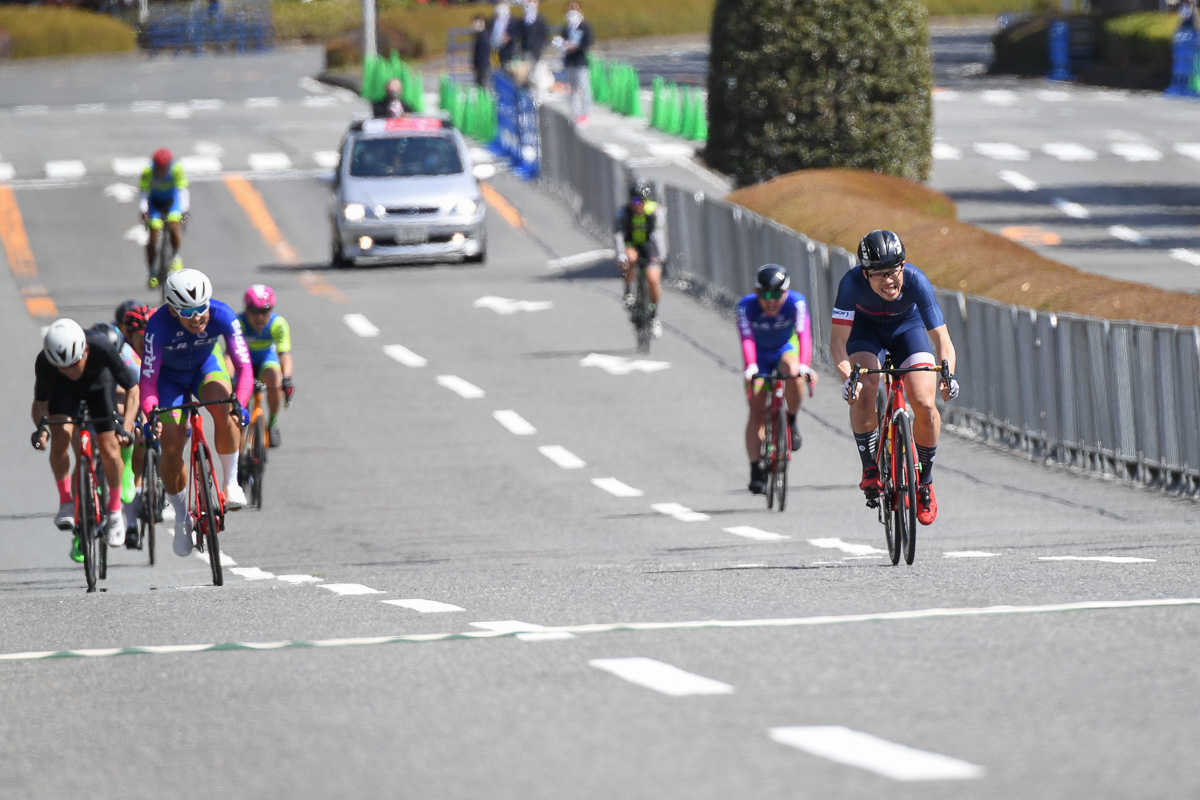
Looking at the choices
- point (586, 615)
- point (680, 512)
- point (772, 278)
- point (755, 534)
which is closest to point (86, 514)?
point (586, 615)

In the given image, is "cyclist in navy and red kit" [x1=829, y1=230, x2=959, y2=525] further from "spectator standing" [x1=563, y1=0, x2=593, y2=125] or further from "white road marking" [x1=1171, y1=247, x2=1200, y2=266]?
"spectator standing" [x1=563, y1=0, x2=593, y2=125]

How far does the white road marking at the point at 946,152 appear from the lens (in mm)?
42694

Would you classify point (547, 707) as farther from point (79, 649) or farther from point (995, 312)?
point (995, 312)

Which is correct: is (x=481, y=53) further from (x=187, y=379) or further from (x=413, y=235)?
(x=187, y=379)

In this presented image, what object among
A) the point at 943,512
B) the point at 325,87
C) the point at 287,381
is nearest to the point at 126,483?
the point at 287,381

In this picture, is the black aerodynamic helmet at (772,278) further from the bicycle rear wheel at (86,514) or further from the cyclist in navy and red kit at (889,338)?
the bicycle rear wheel at (86,514)

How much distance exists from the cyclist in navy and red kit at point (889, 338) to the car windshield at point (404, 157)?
20363 millimetres

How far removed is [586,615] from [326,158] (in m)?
33.9

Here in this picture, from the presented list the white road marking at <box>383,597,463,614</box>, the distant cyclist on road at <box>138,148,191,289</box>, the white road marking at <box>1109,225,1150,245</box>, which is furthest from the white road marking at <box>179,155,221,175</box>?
the white road marking at <box>383,597,463,614</box>

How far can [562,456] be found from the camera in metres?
19.9

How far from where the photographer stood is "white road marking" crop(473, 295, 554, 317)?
93.9ft

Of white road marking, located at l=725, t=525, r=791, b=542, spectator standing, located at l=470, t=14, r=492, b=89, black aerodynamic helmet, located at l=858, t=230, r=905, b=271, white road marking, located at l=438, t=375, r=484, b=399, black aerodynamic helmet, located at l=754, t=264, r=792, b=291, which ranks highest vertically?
spectator standing, located at l=470, t=14, r=492, b=89

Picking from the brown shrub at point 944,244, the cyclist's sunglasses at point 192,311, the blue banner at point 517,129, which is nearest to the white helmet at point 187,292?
the cyclist's sunglasses at point 192,311

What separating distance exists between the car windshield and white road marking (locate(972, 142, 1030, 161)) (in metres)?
14.3
